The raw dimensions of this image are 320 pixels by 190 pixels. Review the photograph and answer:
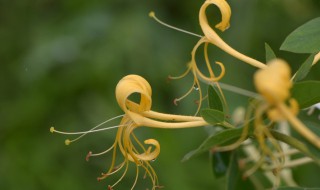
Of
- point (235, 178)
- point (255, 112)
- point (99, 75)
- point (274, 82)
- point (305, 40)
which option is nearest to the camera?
point (274, 82)

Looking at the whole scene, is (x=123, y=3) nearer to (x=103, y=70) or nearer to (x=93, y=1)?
(x=93, y=1)

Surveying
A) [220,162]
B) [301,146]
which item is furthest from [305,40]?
[220,162]

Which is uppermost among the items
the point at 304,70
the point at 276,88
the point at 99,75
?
the point at 99,75

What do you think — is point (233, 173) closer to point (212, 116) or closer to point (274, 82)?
point (212, 116)

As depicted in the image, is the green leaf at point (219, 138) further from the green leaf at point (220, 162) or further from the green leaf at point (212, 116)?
the green leaf at point (220, 162)

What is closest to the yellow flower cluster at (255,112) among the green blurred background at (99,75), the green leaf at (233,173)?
the green leaf at (233,173)

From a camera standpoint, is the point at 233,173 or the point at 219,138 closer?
the point at 219,138

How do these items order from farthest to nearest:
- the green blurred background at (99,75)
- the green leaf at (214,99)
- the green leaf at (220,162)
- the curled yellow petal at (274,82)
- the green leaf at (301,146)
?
1. the green blurred background at (99,75)
2. the green leaf at (220,162)
3. the green leaf at (214,99)
4. the green leaf at (301,146)
5. the curled yellow petal at (274,82)

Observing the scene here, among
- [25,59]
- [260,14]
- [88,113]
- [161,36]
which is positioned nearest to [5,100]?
[25,59]
